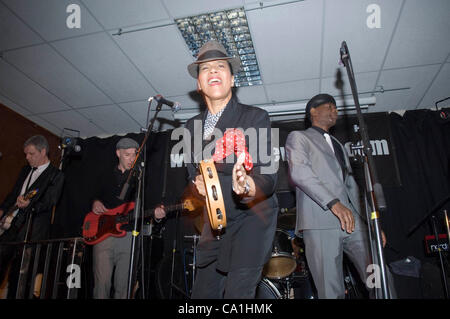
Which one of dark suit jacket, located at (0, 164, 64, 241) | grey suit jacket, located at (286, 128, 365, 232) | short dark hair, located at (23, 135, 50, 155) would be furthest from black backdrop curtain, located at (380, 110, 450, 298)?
short dark hair, located at (23, 135, 50, 155)

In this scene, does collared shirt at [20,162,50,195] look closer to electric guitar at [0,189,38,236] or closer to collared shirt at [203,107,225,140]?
electric guitar at [0,189,38,236]

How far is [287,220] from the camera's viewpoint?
5.05 meters

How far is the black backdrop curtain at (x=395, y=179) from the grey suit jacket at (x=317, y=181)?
114 inches

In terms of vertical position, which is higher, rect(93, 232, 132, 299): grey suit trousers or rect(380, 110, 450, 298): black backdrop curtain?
rect(380, 110, 450, 298): black backdrop curtain

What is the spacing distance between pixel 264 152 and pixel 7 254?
15.4 ft

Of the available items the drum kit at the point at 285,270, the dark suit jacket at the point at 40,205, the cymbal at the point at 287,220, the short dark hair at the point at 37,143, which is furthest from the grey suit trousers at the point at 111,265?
the cymbal at the point at 287,220

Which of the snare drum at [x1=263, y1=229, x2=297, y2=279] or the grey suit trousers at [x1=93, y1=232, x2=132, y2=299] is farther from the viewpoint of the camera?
the grey suit trousers at [x1=93, y1=232, x2=132, y2=299]

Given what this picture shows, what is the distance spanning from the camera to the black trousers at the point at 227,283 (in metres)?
1.62

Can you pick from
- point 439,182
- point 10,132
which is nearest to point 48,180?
point 10,132

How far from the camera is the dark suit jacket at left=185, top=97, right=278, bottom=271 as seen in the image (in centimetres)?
172

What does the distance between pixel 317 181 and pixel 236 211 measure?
3.89 feet

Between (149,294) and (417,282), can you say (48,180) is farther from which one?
(417,282)

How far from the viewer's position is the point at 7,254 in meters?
4.46
